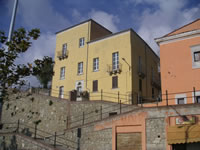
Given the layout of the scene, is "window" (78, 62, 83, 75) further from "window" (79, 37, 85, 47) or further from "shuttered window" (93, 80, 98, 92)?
"shuttered window" (93, 80, 98, 92)

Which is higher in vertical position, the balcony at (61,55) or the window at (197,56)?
the balcony at (61,55)

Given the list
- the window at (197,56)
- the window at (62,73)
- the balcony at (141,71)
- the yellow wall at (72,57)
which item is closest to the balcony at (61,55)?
the yellow wall at (72,57)

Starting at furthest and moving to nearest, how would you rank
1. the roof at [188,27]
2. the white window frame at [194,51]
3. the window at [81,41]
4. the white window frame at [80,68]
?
the window at [81,41] → the white window frame at [80,68] → the roof at [188,27] → the white window frame at [194,51]

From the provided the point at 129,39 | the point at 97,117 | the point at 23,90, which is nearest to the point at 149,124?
the point at 97,117

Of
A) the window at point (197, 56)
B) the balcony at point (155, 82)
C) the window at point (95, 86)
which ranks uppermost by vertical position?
the window at point (197, 56)

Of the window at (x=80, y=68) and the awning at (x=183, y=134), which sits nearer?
the awning at (x=183, y=134)

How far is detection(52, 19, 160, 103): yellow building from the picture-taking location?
2519 cm

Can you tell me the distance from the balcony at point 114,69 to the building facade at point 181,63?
6.85 metres

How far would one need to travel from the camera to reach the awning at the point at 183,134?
→ 12906 mm

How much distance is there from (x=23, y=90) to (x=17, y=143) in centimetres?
1197

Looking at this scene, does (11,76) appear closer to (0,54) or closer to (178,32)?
(0,54)

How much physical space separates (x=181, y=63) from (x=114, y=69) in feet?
28.5

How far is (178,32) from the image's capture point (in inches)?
742

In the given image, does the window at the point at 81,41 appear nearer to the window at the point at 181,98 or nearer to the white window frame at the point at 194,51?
the white window frame at the point at 194,51
